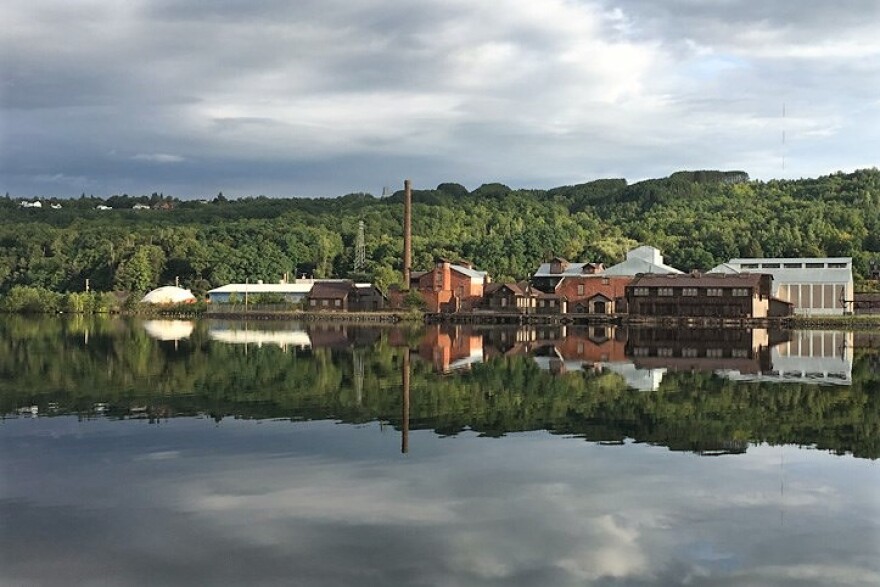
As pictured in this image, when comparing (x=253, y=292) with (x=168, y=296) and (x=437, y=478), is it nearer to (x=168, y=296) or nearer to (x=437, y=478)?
(x=168, y=296)

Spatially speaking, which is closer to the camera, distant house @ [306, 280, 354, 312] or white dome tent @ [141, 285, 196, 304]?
distant house @ [306, 280, 354, 312]

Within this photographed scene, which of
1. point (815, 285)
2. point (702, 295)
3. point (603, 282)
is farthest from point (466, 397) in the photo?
point (815, 285)

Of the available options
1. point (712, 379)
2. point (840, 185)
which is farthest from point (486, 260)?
point (712, 379)

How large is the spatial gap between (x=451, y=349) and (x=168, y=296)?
170ft

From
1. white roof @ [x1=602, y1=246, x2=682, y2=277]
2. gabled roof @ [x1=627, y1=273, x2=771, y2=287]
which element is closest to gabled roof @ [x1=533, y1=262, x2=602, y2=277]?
white roof @ [x1=602, y1=246, x2=682, y2=277]

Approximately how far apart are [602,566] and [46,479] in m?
7.81

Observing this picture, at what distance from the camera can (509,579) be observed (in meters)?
8.15

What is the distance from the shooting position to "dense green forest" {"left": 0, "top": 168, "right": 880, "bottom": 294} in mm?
85875

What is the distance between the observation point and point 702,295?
2376 inches

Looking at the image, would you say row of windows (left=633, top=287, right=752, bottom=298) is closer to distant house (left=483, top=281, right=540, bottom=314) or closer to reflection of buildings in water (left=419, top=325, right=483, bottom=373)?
distant house (left=483, top=281, right=540, bottom=314)

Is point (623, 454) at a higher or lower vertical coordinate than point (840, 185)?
lower

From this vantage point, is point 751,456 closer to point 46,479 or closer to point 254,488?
point 254,488

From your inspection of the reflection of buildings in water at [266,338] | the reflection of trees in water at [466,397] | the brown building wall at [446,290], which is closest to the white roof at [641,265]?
the brown building wall at [446,290]

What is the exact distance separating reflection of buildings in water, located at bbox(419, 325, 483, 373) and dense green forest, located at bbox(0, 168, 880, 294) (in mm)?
26214
